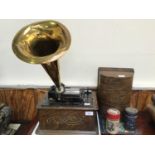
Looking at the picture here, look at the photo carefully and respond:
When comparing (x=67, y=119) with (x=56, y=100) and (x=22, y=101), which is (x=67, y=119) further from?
(x=22, y=101)

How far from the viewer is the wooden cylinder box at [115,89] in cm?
152

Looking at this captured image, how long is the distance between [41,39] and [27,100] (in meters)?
0.62

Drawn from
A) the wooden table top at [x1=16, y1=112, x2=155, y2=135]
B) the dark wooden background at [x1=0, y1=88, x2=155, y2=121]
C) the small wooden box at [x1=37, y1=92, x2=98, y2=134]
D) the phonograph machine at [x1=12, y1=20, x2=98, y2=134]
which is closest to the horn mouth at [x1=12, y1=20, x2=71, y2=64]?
the phonograph machine at [x1=12, y1=20, x2=98, y2=134]

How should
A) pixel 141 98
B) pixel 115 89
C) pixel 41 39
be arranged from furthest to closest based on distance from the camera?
pixel 141 98 < pixel 115 89 < pixel 41 39

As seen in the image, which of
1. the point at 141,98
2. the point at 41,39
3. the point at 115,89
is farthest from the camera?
the point at 141,98

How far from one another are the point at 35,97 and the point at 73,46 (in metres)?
0.55

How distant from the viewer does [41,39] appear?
4.66ft

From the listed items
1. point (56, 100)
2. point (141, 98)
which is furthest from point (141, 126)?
point (56, 100)

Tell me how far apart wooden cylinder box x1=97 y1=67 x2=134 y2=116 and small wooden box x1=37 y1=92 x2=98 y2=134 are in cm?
16

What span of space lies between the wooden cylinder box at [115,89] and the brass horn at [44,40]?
35cm

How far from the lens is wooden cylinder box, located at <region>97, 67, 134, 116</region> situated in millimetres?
1518

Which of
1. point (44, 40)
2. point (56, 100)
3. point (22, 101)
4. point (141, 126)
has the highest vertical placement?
point (44, 40)

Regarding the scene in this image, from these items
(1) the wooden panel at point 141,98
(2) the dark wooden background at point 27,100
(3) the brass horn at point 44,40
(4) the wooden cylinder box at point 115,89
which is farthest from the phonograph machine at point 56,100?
(1) the wooden panel at point 141,98

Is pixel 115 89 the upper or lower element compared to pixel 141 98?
upper
